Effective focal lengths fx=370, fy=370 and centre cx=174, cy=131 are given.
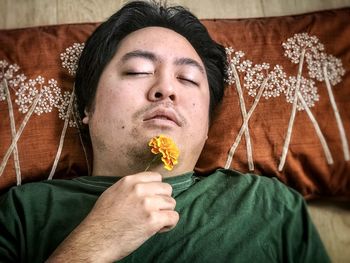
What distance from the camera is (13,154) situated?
4.88 feet

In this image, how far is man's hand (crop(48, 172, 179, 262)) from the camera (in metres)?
0.94

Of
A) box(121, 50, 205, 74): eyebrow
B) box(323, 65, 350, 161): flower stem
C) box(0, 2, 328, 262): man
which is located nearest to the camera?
box(0, 2, 328, 262): man

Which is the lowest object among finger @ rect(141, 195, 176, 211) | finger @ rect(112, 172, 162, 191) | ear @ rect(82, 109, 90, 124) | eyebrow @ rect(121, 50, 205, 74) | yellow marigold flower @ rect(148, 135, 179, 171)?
finger @ rect(141, 195, 176, 211)

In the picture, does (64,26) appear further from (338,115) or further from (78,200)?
(338,115)

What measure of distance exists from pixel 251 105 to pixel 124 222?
0.82m

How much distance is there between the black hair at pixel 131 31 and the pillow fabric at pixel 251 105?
0.06 m

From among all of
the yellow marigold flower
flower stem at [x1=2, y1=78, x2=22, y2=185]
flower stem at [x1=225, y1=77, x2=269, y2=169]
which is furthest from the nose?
flower stem at [x1=2, y1=78, x2=22, y2=185]

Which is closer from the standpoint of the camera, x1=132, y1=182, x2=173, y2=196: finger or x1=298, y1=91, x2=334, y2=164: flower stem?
x1=132, y1=182, x2=173, y2=196: finger

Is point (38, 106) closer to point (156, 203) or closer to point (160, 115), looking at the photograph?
point (160, 115)

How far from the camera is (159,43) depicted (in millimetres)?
1376

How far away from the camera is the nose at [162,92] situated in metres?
1.25

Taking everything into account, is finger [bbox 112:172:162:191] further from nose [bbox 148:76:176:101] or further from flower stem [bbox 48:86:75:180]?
flower stem [bbox 48:86:75:180]

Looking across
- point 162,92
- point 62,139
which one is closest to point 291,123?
point 162,92

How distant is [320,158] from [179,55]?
685 mm
